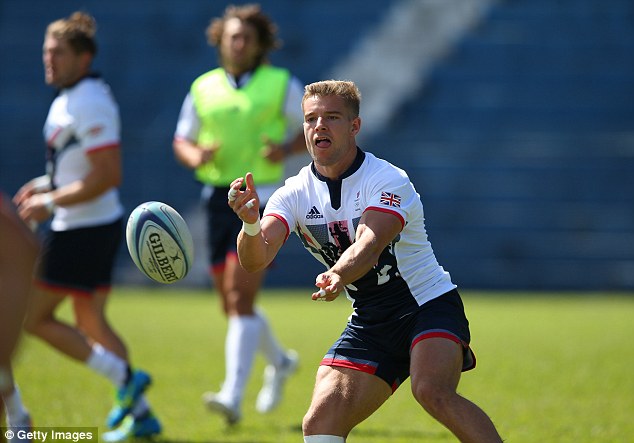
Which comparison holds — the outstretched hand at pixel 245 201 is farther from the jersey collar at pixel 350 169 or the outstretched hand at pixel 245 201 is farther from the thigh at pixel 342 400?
the thigh at pixel 342 400

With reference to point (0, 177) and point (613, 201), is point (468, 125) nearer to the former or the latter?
point (613, 201)

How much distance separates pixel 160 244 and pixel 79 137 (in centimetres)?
184

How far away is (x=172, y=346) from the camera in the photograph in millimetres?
9711

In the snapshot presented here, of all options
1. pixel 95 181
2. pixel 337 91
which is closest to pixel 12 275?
pixel 337 91

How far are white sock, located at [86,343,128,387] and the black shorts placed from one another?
1.38ft

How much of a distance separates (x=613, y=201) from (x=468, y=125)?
2586 mm

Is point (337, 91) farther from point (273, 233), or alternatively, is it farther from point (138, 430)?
point (138, 430)

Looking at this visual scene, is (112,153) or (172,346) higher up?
(112,153)

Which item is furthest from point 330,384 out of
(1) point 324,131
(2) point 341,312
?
(2) point 341,312

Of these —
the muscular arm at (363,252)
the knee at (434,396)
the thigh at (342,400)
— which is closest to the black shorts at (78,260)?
the thigh at (342,400)

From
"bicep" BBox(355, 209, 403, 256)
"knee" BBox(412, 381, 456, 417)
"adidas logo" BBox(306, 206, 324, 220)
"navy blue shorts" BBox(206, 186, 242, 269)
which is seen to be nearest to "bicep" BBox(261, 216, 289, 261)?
"adidas logo" BBox(306, 206, 324, 220)

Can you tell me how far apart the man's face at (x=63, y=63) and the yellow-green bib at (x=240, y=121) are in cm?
97

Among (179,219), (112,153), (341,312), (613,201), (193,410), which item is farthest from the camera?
(613,201)

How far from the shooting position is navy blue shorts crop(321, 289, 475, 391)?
4.14 metres
